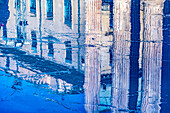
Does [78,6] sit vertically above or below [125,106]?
above

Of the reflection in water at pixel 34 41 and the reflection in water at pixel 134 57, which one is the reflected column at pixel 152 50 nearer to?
the reflection in water at pixel 134 57

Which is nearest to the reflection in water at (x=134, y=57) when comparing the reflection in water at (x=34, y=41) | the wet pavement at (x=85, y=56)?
the wet pavement at (x=85, y=56)

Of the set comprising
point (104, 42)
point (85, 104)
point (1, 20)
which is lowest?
point (85, 104)

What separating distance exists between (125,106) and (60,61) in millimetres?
355

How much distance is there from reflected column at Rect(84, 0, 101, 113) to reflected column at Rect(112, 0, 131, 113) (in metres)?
0.06

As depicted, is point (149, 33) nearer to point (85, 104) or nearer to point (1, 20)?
point (85, 104)

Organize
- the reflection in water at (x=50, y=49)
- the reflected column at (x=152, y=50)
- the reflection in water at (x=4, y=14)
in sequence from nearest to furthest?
1. the reflected column at (x=152, y=50)
2. the reflection in water at (x=50, y=49)
3. the reflection in water at (x=4, y=14)

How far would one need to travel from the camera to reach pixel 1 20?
135 centimetres

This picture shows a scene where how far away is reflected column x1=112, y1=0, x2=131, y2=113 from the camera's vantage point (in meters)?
0.72

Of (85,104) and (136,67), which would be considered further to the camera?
(136,67)

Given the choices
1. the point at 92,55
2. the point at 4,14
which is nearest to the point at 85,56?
the point at 92,55

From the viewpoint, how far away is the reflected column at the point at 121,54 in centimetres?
72

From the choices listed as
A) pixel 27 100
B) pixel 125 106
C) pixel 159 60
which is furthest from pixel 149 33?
pixel 27 100

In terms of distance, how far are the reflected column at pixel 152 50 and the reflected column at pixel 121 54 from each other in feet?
0.25
